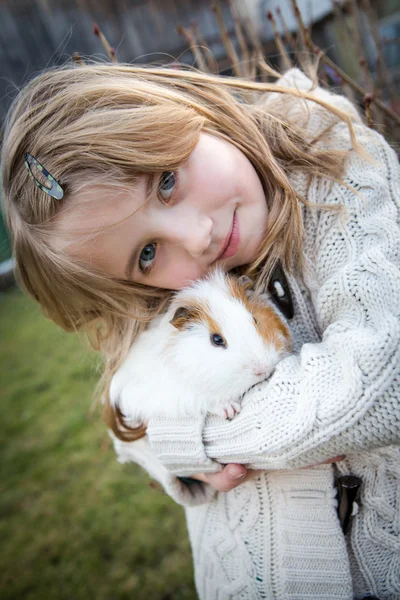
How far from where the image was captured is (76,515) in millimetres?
3236

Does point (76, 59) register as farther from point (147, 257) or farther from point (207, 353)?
point (207, 353)

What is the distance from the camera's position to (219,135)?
1.50m

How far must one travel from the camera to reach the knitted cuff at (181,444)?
143 centimetres

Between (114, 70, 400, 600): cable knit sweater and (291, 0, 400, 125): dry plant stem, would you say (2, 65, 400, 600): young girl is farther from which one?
(291, 0, 400, 125): dry plant stem

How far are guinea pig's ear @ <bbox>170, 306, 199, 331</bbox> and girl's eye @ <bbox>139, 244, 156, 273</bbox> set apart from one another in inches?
7.5

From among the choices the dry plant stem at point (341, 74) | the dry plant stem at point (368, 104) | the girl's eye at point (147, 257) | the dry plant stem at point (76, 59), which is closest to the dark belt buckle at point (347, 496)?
the girl's eye at point (147, 257)

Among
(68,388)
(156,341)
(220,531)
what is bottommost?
(68,388)

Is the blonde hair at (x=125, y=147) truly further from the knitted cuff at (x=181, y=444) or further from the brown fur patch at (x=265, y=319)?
the knitted cuff at (x=181, y=444)

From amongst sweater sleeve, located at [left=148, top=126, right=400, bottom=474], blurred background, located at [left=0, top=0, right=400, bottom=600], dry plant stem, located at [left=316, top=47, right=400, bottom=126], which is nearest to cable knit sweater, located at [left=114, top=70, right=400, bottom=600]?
sweater sleeve, located at [left=148, top=126, right=400, bottom=474]

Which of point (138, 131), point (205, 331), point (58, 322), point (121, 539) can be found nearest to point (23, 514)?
point (121, 539)

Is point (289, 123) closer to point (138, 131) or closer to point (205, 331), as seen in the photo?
point (138, 131)

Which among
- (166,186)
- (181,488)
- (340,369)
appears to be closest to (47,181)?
(166,186)

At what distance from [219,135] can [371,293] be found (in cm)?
74

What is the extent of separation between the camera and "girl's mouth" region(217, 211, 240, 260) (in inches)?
57.9
